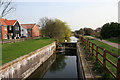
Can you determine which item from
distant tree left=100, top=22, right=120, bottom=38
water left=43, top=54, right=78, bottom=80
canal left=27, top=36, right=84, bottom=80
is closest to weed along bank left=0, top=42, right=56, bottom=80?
canal left=27, top=36, right=84, bottom=80

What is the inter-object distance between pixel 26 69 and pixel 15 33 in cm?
2684

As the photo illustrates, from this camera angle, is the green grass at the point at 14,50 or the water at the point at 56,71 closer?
the green grass at the point at 14,50

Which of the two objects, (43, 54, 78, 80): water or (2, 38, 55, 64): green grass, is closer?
(2, 38, 55, 64): green grass

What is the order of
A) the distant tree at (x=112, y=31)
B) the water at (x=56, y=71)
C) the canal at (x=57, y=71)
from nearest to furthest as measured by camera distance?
the canal at (x=57, y=71)
the water at (x=56, y=71)
the distant tree at (x=112, y=31)

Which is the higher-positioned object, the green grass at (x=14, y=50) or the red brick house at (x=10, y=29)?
the red brick house at (x=10, y=29)

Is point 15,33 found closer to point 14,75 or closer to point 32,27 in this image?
point 32,27

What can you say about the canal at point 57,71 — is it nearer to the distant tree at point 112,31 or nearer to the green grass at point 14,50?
the green grass at point 14,50

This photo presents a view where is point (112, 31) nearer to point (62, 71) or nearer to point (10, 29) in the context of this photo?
point (62, 71)

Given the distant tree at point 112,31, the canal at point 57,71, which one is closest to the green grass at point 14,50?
the canal at point 57,71

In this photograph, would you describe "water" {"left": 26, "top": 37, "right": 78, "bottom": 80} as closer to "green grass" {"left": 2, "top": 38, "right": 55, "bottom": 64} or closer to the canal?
the canal

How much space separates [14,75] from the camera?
7.51 meters

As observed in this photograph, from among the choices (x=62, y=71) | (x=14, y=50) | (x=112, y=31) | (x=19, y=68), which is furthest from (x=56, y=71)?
(x=112, y=31)

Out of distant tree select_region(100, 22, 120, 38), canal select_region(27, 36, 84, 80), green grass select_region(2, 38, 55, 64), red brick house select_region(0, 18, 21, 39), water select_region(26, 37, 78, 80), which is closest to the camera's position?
green grass select_region(2, 38, 55, 64)

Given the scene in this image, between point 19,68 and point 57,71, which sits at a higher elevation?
point 19,68
